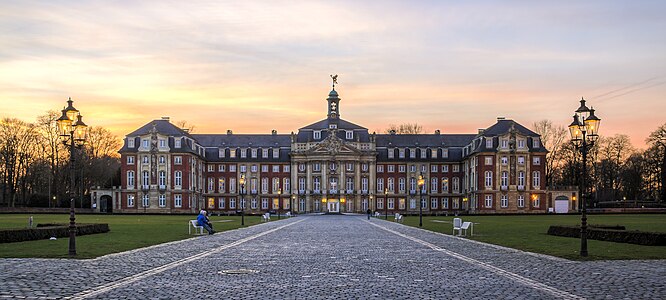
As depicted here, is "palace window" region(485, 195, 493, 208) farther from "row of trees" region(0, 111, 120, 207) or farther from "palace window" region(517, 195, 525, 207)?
"row of trees" region(0, 111, 120, 207)

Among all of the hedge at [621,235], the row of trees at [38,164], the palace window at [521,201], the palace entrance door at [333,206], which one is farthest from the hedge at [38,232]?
the palace entrance door at [333,206]

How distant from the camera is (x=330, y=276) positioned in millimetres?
16391

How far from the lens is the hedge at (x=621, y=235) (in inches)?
1048

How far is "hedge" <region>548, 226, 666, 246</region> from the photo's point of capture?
87.3 ft

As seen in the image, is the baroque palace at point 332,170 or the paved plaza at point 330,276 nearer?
the paved plaza at point 330,276

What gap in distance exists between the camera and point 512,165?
3957 inches

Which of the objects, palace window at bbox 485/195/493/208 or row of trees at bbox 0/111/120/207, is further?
palace window at bbox 485/195/493/208

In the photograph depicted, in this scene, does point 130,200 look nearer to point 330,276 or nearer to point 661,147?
point 661,147

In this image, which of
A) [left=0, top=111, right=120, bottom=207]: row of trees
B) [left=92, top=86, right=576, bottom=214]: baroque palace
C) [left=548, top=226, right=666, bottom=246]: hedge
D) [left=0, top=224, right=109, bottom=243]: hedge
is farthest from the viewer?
[left=92, top=86, right=576, bottom=214]: baroque palace

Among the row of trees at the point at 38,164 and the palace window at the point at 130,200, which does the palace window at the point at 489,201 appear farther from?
the row of trees at the point at 38,164

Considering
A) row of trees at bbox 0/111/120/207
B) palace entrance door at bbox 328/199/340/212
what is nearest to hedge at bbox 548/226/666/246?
row of trees at bbox 0/111/120/207

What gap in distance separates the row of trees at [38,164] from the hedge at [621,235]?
65.7m

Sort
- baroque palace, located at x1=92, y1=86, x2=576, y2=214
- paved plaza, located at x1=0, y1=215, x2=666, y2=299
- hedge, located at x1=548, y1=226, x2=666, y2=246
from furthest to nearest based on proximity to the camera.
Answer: baroque palace, located at x1=92, y1=86, x2=576, y2=214 < hedge, located at x1=548, y1=226, x2=666, y2=246 < paved plaza, located at x1=0, y1=215, x2=666, y2=299

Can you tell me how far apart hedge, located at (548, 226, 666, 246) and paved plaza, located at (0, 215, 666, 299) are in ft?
22.3
